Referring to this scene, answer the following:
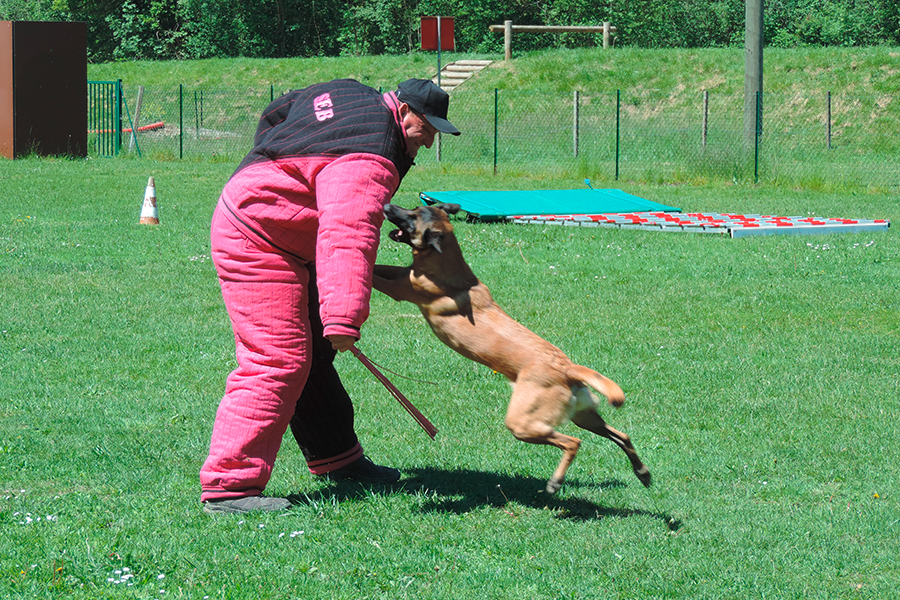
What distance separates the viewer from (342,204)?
364 cm

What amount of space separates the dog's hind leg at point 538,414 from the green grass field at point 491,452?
41 centimetres

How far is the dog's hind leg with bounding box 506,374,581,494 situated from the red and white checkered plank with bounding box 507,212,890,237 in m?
8.97

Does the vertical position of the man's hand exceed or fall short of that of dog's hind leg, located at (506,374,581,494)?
it exceeds it

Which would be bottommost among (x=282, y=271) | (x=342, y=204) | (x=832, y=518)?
(x=832, y=518)

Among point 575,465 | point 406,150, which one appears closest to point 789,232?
point 575,465

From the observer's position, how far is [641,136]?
89.5ft

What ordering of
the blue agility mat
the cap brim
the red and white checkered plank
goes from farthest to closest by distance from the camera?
the blue agility mat
the red and white checkered plank
the cap brim

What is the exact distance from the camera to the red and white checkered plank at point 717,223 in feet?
40.9

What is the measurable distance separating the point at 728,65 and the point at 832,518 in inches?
1203

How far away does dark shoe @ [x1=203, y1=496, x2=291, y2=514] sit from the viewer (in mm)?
4066

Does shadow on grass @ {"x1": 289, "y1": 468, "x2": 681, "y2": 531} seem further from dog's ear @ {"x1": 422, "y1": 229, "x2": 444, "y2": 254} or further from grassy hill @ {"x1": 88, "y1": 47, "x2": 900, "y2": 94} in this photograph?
grassy hill @ {"x1": 88, "y1": 47, "x2": 900, "y2": 94}

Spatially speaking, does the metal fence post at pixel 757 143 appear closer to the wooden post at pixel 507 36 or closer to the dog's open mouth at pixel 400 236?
the wooden post at pixel 507 36

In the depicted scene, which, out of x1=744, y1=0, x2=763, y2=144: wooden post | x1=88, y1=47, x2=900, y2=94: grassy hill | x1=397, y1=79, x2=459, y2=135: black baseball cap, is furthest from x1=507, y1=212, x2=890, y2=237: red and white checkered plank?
x1=88, y1=47, x2=900, y2=94: grassy hill

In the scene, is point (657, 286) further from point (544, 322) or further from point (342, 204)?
point (342, 204)
